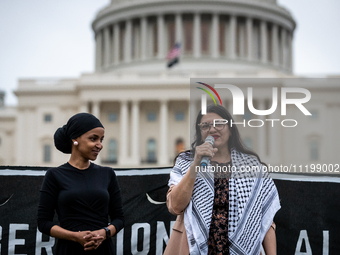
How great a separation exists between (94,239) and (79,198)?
325 millimetres

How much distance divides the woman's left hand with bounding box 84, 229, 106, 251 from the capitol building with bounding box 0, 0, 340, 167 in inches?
1230

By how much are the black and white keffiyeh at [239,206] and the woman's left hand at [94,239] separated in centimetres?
64

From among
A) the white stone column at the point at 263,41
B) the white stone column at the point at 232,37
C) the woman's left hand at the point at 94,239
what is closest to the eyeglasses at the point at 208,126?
the woman's left hand at the point at 94,239

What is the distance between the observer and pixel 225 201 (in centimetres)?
358

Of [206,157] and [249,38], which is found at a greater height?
[249,38]

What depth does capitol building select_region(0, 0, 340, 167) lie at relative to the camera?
50.8m

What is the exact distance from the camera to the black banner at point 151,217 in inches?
208

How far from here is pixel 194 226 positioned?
355 cm

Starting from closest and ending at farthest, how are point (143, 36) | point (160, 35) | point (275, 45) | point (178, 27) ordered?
point (178, 27), point (160, 35), point (143, 36), point (275, 45)

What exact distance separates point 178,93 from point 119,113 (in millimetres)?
7226

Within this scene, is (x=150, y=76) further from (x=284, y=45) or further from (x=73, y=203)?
(x=73, y=203)

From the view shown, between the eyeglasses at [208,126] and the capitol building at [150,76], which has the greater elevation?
the capitol building at [150,76]

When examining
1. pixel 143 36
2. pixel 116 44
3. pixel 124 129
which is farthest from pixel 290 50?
pixel 124 129

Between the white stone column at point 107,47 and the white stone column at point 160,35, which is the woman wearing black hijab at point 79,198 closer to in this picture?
the white stone column at point 160,35
